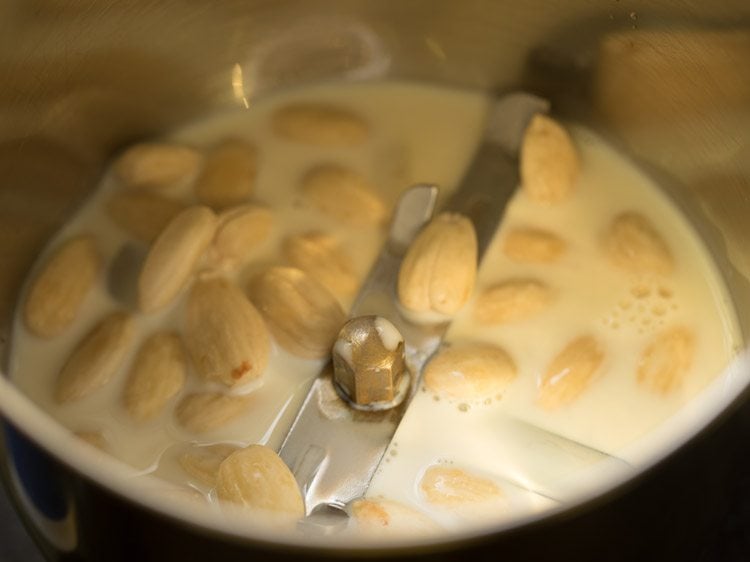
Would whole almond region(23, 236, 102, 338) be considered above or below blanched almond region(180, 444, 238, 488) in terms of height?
above

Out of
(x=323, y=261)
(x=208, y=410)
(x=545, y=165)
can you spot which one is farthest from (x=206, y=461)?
(x=545, y=165)

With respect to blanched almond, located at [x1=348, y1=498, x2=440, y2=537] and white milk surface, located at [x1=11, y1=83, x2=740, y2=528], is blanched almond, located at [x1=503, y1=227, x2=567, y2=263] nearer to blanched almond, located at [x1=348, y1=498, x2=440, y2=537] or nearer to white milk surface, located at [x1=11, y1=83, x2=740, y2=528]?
white milk surface, located at [x1=11, y1=83, x2=740, y2=528]

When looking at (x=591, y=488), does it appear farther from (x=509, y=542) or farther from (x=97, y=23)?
(x=97, y=23)

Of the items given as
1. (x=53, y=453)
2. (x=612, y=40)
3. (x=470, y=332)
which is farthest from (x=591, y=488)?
(x=612, y=40)

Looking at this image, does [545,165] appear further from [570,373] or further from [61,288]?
[61,288]

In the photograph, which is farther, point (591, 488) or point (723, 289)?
point (723, 289)

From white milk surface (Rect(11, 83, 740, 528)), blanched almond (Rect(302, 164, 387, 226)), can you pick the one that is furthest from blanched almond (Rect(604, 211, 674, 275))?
blanched almond (Rect(302, 164, 387, 226))

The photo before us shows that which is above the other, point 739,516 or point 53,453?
point 53,453
